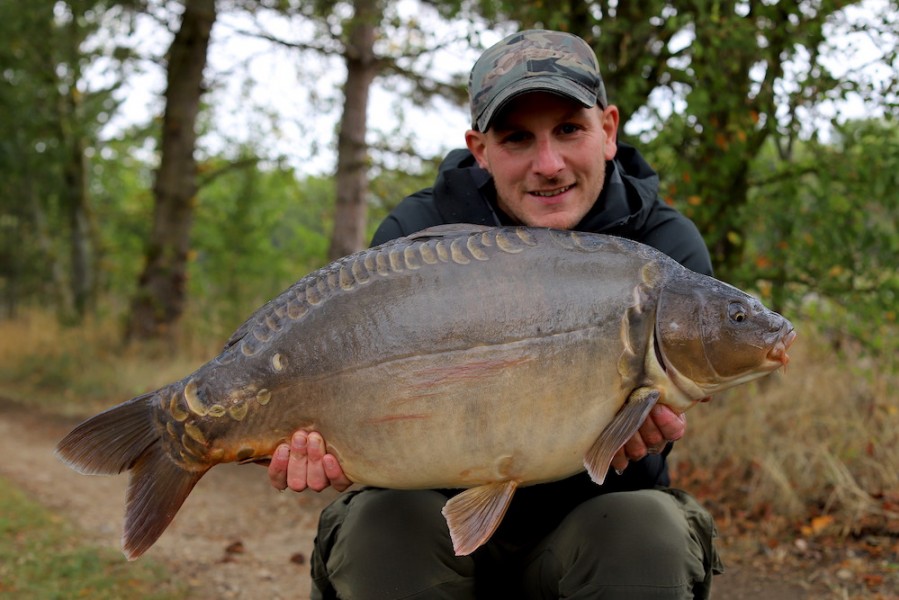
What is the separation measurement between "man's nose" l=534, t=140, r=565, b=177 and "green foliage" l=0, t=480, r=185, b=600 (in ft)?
7.46

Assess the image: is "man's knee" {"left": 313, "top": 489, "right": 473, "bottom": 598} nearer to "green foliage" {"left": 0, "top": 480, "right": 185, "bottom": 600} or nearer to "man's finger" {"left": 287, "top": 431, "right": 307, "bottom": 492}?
"man's finger" {"left": 287, "top": 431, "right": 307, "bottom": 492}

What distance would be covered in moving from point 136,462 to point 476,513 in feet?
2.50

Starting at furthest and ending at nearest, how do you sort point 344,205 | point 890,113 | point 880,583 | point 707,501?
point 344,205
point 707,501
point 890,113
point 880,583

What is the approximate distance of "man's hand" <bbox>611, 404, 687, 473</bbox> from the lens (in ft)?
6.33

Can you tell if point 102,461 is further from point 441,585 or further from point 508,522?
point 508,522

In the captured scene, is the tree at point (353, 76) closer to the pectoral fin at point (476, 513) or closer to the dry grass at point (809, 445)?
the dry grass at point (809, 445)

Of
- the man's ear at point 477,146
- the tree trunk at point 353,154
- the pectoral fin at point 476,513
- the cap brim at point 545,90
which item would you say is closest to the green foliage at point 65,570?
the pectoral fin at point 476,513

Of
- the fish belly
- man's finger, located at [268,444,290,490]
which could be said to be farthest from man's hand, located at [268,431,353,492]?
the fish belly

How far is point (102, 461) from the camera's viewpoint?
1.97 metres

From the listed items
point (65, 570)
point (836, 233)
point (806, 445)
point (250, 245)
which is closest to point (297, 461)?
point (65, 570)

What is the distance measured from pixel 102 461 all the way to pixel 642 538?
1.22 m

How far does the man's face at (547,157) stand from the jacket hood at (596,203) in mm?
54

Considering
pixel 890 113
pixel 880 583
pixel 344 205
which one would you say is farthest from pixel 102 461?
pixel 344 205

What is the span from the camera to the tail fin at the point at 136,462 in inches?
77.3
